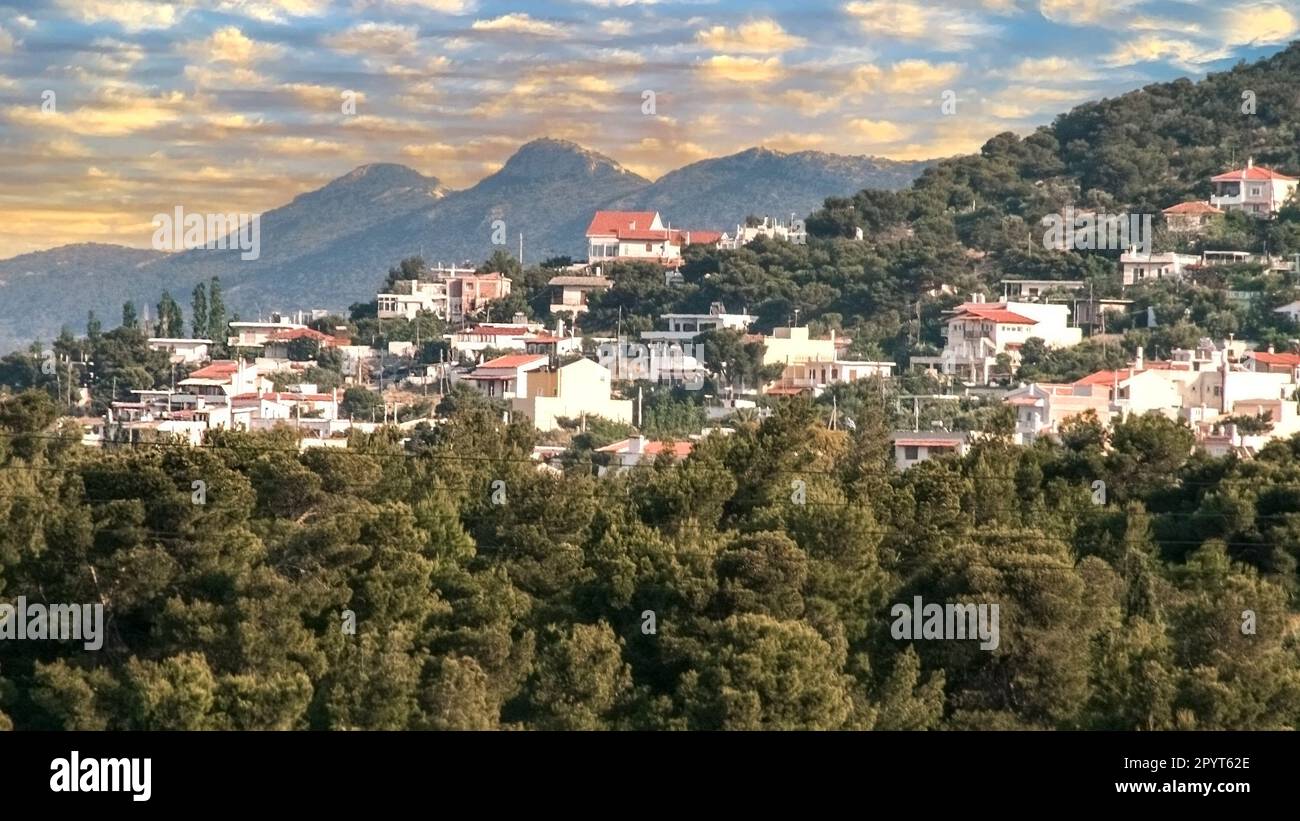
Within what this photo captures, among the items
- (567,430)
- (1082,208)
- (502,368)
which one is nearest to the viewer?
(567,430)

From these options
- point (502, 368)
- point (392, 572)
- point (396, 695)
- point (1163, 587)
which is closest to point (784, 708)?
point (396, 695)

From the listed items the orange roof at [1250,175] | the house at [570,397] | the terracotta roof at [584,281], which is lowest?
the house at [570,397]

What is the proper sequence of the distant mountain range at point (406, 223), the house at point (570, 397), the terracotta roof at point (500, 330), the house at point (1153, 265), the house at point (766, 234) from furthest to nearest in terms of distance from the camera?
the distant mountain range at point (406, 223)
the house at point (766, 234)
the terracotta roof at point (500, 330)
the house at point (1153, 265)
the house at point (570, 397)

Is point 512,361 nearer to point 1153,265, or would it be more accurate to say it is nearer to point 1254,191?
point 1153,265

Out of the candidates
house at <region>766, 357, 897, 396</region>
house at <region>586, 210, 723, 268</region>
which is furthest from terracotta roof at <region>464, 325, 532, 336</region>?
house at <region>586, 210, 723, 268</region>

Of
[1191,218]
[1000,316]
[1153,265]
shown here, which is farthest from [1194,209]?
[1000,316]

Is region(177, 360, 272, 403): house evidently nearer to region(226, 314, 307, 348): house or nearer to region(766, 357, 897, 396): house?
region(226, 314, 307, 348): house

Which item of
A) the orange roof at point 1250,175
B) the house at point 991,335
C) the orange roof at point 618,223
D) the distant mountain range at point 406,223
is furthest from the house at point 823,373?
the distant mountain range at point 406,223

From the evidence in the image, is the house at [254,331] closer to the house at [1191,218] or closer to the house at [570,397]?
the house at [570,397]
